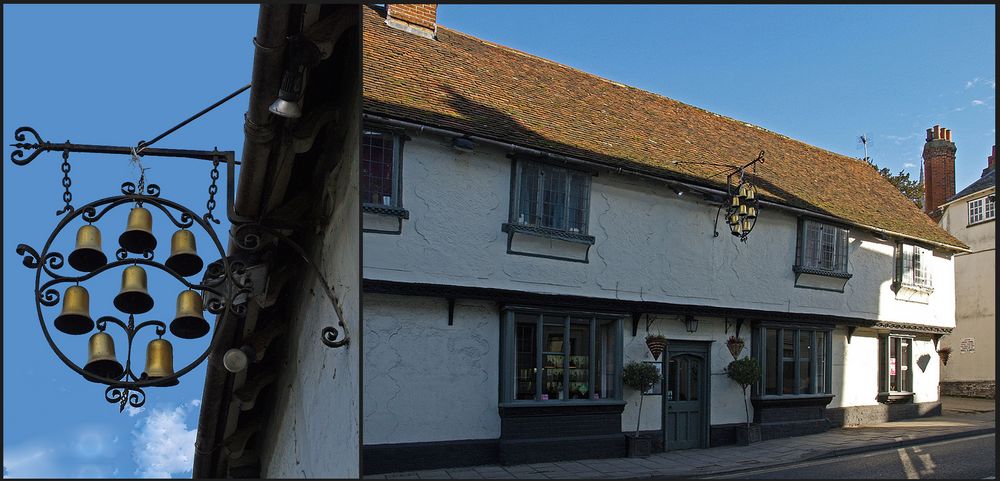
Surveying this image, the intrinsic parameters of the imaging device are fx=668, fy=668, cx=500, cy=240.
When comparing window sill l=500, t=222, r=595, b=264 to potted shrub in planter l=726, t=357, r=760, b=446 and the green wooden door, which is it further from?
potted shrub in planter l=726, t=357, r=760, b=446

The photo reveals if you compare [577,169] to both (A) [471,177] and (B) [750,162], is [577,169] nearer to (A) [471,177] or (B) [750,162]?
(A) [471,177]

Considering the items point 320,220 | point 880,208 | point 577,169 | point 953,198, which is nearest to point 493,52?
point 577,169

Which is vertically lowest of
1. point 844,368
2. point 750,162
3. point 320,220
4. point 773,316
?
point 844,368

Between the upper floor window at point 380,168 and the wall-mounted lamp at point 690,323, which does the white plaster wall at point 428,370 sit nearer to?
the upper floor window at point 380,168

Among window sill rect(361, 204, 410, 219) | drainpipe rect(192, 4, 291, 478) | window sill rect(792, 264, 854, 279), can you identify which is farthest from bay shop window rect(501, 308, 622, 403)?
drainpipe rect(192, 4, 291, 478)

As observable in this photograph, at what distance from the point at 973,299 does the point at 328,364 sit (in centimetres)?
253

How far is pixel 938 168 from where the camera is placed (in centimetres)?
242

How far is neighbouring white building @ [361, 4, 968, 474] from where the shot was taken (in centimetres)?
199

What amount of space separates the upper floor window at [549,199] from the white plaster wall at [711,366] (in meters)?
0.42

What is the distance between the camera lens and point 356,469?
6.70 feet

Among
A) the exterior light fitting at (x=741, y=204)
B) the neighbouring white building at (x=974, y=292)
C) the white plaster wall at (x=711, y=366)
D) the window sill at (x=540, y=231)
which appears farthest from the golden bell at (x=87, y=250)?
the neighbouring white building at (x=974, y=292)

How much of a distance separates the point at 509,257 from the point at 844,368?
54.6 inches

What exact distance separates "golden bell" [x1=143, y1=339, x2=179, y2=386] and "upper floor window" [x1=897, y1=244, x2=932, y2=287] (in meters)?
3.12

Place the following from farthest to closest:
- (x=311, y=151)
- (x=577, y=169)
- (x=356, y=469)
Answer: (x=311, y=151) → (x=577, y=169) → (x=356, y=469)
